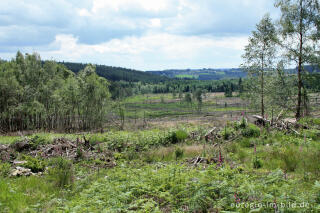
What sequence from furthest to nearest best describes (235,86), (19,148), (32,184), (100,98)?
(235,86) → (100,98) → (19,148) → (32,184)

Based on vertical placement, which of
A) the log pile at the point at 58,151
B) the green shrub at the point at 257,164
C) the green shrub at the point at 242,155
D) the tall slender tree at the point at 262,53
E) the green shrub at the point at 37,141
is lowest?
the log pile at the point at 58,151

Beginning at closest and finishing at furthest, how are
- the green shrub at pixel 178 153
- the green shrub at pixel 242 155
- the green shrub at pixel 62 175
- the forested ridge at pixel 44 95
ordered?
the green shrub at pixel 62 175 < the green shrub at pixel 242 155 < the green shrub at pixel 178 153 < the forested ridge at pixel 44 95

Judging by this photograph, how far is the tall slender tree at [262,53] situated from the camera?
74.6 feet

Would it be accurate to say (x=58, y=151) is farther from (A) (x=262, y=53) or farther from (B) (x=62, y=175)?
(A) (x=262, y=53)

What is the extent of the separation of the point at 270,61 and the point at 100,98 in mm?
31130

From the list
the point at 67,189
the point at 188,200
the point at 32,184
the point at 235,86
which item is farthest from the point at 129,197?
the point at 235,86

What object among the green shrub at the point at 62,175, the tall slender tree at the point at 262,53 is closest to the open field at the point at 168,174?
the green shrub at the point at 62,175

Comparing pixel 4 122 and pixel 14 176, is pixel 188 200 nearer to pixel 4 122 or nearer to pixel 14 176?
pixel 14 176

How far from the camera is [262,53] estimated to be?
23.3 meters

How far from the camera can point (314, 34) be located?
61.0 ft

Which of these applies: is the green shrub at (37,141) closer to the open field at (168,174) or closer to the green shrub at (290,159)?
the open field at (168,174)

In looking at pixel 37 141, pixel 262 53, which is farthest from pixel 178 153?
pixel 262 53

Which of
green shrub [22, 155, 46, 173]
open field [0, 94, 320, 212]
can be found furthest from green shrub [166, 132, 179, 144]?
green shrub [22, 155, 46, 173]

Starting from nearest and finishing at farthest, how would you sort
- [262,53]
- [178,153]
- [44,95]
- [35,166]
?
[35,166], [178,153], [262,53], [44,95]
